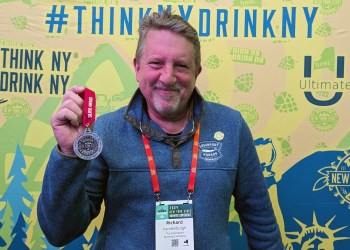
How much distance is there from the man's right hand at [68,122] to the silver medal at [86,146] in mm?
19

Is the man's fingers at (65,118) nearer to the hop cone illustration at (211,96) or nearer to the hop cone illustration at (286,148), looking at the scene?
the hop cone illustration at (211,96)

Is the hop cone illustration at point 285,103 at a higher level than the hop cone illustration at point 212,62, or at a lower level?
lower

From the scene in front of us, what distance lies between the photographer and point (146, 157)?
1.24 metres

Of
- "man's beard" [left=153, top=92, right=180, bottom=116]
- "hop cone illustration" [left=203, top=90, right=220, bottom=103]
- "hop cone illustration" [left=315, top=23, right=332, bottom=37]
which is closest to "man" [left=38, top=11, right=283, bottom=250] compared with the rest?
"man's beard" [left=153, top=92, right=180, bottom=116]

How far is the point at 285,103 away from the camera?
184cm

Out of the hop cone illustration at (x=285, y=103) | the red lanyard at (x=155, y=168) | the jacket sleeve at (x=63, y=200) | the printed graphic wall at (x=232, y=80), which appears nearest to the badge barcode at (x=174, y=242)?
the red lanyard at (x=155, y=168)

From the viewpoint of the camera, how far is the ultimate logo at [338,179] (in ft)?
6.08

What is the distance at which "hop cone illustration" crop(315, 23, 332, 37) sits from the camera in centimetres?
184

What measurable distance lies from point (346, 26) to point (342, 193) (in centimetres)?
80

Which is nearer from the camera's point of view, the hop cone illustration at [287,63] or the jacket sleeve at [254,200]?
the jacket sleeve at [254,200]

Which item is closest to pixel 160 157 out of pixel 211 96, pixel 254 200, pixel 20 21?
pixel 254 200

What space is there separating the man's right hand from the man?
0.15 metres

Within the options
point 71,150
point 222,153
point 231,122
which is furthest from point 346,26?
point 71,150

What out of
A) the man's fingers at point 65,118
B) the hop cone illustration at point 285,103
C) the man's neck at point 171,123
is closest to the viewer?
the man's fingers at point 65,118
